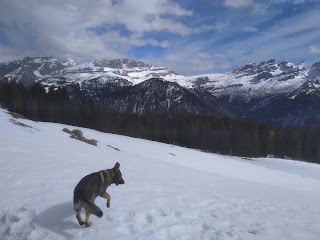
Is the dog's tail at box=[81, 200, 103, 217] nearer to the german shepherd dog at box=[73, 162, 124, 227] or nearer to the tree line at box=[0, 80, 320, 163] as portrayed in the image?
the german shepherd dog at box=[73, 162, 124, 227]

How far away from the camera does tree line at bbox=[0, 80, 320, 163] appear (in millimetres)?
103625

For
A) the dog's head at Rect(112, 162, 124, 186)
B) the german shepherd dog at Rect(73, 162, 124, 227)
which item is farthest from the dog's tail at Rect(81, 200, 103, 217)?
the dog's head at Rect(112, 162, 124, 186)

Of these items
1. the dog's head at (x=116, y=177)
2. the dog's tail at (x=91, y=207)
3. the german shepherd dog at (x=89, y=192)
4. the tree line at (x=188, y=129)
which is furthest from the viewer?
the tree line at (x=188, y=129)

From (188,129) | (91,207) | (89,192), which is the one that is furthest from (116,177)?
(188,129)

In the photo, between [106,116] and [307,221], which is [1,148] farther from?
[106,116]

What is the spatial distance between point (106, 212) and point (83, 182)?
171cm

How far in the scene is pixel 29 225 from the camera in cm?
920

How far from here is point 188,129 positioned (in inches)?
5217

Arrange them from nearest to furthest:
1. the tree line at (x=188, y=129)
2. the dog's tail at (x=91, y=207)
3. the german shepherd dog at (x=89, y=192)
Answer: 1. the dog's tail at (x=91, y=207)
2. the german shepherd dog at (x=89, y=192)
3. the tree line at (x=188, y=129)

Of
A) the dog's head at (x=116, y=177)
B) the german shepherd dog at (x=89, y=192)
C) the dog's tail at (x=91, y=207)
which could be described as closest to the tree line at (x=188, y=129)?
the dog's head at (x=116, y=177)

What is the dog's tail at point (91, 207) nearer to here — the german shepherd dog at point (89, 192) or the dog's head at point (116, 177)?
the german shepherd dog at point (89, 192)

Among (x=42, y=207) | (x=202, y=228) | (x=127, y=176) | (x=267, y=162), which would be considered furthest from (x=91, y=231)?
(x=267, y=162)

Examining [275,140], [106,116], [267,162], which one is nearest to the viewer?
[267,162]

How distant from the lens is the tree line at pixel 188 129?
10362cm
